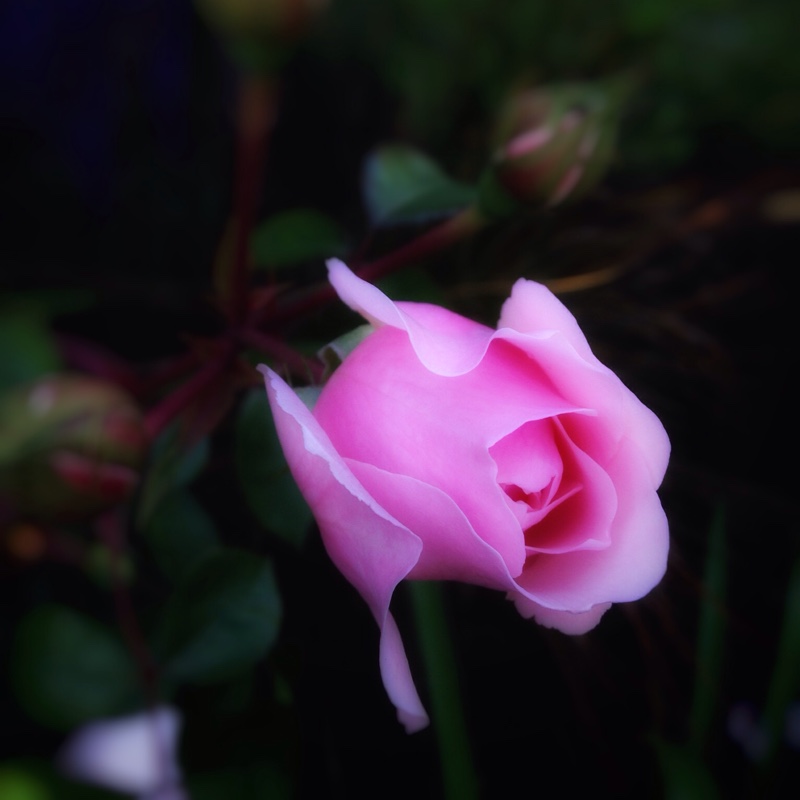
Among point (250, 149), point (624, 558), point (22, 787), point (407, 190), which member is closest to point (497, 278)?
point (407, 190)

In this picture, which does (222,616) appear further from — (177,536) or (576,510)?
(576,510)

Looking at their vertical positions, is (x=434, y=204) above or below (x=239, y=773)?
above

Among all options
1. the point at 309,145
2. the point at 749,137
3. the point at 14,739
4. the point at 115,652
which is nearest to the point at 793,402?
the point at 749,137

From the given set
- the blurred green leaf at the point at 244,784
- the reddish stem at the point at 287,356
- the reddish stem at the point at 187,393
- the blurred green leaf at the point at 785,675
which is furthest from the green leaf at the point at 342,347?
the blurred green leaf at the point at 785,675

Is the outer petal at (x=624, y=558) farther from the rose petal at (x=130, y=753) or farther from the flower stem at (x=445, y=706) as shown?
the rose petal at (x=130, y=753)

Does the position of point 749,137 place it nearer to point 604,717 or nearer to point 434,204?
point 434,204

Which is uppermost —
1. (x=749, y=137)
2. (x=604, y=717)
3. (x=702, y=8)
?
(x=702, y=8)

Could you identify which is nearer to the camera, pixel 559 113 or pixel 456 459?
pixel 456 459
